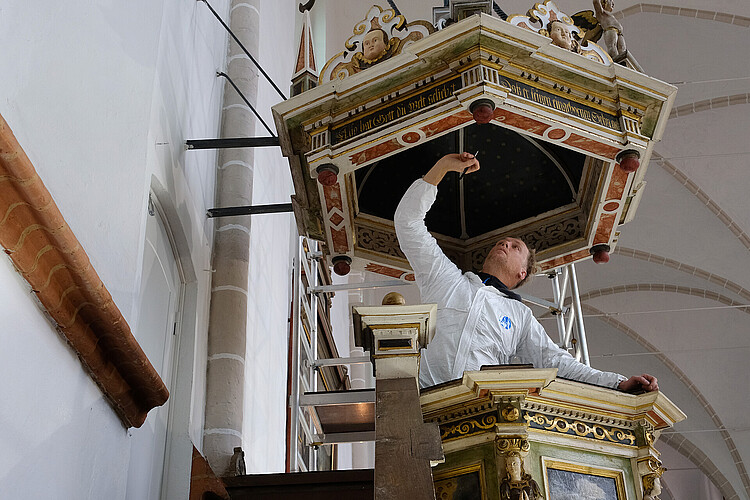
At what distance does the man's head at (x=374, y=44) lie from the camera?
4.87 m

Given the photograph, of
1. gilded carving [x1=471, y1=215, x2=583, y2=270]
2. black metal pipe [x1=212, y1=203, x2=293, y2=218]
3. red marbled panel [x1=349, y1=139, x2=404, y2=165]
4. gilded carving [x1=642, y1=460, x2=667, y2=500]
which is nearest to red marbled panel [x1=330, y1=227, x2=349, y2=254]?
black metal pipe [x1=212, y1=203, x2=293, y2=218]

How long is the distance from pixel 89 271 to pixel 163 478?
217cm

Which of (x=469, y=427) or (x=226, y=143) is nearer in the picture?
Answer: (x=469, y=427)

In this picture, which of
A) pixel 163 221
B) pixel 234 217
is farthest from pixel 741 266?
pixel 163 221

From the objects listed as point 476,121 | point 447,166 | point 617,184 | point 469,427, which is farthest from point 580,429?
point 617,184

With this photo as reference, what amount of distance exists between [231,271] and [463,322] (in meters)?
→ 1.75

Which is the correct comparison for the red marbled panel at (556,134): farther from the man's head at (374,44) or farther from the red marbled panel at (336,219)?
the red marbled panel at (336,219)

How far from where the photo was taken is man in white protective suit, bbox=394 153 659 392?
169 inches

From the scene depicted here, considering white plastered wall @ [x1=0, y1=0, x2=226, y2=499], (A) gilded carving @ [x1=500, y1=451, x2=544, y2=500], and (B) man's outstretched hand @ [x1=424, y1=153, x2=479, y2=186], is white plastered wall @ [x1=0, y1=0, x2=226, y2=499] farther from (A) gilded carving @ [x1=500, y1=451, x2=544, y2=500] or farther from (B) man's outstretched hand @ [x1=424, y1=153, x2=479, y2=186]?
(A) gilded carving @ [x1=500, y1=451, x2=544, y2=500]

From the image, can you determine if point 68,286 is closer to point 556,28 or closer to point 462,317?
point 462,317

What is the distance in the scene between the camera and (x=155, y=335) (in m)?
4.60

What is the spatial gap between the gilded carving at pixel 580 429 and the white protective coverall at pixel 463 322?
0.34 m

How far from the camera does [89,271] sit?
8.87 feet

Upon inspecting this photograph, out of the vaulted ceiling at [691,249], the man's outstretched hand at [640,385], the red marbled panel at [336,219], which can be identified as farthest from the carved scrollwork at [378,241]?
the vaulted ceiling at [691,249]
